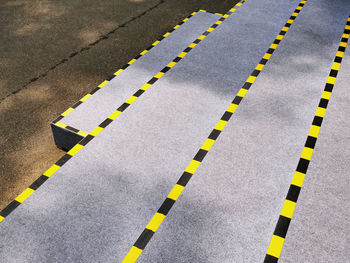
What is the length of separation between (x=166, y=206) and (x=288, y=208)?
2.92 ft

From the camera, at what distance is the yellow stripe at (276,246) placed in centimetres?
233

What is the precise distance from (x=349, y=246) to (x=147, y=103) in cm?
219

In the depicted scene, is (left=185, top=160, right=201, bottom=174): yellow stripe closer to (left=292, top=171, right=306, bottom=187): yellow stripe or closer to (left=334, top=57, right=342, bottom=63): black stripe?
(left=292, top=171, right=306, bottom=187): yellow stripe

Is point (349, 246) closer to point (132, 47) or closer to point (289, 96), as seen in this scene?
point (289, 96)

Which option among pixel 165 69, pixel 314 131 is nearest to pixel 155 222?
pixel 314 131

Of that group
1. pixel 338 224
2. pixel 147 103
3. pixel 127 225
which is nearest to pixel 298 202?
pixel 338 224

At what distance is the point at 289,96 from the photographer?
3752mm

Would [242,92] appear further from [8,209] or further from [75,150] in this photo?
[8,209]

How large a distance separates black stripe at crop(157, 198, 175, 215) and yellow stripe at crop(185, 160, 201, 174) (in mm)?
337

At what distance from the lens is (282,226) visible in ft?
8.18

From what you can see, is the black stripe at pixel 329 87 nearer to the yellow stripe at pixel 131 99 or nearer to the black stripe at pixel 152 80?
the black stripe at pixel 152 80

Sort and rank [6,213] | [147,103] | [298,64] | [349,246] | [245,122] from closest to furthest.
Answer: [349,246] < [6,213] < [245,122] < [147,103] < [298,64]

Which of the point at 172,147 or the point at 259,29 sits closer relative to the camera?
the point at 172,147

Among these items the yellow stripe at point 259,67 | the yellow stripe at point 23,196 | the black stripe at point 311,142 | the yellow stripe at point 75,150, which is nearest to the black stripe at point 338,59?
the yellow stripe at point 259,67
